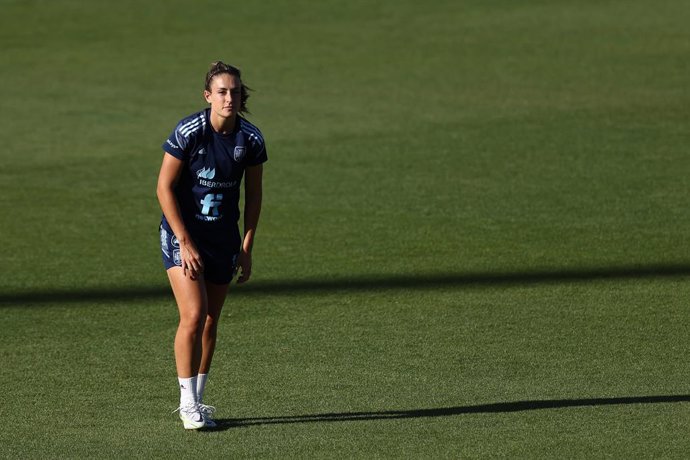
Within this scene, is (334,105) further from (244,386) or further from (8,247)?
(244,386)

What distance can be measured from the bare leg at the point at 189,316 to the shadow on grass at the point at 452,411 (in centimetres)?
40

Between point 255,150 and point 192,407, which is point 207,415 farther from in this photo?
point 255,150

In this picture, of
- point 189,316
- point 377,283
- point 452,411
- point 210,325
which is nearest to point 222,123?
point 189,316

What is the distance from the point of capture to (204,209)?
668 centimetres

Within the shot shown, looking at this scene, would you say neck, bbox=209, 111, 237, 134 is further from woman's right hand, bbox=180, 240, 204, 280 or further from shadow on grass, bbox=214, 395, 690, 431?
shadow on grass, bbox=214, 395, 690, 431

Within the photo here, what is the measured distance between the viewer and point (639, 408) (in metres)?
6.95

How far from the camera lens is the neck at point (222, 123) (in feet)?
21.6

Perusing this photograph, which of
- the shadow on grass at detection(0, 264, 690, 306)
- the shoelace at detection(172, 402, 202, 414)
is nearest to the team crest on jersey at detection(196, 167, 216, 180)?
the shoelace at detection(172, 402, 202, 414)

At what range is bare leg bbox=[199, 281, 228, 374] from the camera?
689cm

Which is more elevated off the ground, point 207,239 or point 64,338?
point 207,239

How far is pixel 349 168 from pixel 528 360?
6.39 meters

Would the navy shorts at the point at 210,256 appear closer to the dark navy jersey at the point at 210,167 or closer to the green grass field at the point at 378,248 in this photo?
the dark navy jersey at the point at 210,167

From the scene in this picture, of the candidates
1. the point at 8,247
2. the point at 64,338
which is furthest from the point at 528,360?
the point at 8,247

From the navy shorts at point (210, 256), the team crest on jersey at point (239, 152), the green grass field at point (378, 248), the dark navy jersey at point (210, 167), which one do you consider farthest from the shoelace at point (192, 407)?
the team crest on jersey at point (239, 152)
